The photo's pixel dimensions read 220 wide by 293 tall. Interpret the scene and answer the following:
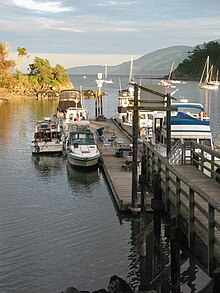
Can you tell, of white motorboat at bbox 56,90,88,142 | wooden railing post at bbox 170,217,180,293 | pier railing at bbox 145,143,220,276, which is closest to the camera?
pier railing at bbox 145,143,220,276

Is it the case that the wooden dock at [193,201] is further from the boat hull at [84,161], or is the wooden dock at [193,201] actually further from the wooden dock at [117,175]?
the boat hull at [84,161]

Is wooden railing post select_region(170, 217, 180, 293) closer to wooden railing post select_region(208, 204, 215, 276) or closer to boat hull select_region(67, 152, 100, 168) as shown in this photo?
wooden railing post select_region(208, 204, 215, 276)

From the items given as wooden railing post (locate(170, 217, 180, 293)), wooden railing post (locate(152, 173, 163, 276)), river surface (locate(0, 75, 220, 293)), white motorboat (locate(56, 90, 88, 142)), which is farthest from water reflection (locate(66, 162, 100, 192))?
white motorboat (locate(56, 90, 88, 142))

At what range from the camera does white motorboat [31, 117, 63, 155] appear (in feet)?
128

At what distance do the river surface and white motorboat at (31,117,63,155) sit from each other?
5323mm

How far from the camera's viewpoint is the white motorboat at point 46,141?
39.1 metres

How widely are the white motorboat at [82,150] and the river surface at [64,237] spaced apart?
2.51 ft

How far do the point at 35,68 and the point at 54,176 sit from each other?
10324 centimetres

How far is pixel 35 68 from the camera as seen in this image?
5187 inches

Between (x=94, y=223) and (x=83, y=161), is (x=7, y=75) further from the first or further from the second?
(x=94, y=223)

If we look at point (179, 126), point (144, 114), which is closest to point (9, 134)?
point (144, 114)

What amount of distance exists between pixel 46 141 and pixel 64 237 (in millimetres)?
19998

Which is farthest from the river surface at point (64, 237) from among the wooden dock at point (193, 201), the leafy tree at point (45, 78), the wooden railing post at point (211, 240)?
the leafy tree at point (45, 78)

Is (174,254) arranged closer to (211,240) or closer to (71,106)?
(211,240)
